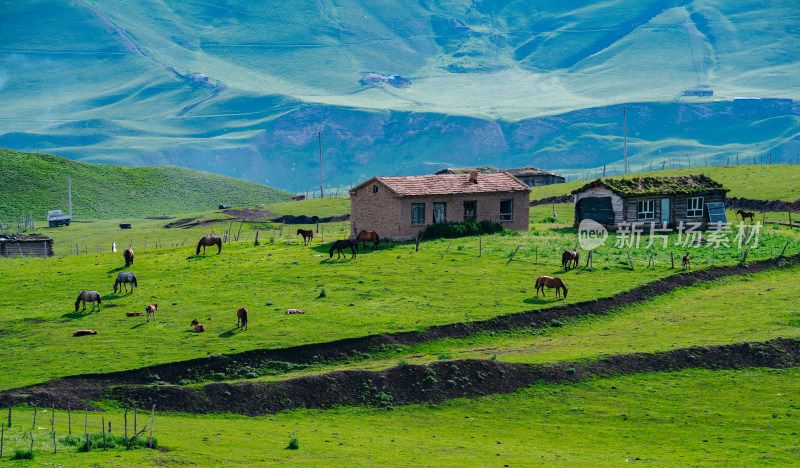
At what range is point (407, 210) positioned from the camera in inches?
2719

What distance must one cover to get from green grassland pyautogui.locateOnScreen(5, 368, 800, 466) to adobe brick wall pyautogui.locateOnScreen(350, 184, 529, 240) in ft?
116

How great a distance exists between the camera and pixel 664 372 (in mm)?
36312

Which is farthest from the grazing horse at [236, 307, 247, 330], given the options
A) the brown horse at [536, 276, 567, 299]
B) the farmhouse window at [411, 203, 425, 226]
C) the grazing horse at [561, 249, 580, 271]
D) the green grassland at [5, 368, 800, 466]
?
the farmhouse window at [411, 203, 425, 226]

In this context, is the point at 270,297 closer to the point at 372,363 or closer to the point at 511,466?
the point at 372,363

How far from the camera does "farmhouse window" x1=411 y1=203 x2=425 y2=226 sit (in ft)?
229

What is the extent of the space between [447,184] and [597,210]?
16.0 metres

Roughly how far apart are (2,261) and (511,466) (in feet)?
174

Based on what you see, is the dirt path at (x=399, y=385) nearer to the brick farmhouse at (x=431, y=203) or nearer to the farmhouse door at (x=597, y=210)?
the brick farmhouse at (x=431, y=203)

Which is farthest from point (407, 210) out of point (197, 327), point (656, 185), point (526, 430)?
point (526, 430)

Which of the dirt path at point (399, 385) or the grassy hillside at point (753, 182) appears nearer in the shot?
the dirt path at point (399, 385)

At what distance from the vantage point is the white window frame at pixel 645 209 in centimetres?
7719

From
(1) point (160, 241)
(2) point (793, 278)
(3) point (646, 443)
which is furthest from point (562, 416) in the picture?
(1) point (160, 241)

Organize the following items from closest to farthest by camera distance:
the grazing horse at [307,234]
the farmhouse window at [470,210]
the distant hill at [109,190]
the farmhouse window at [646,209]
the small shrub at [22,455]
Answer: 1. the small shrub at [22,455]
2. the grazing horse at [307,234]
3. the farmhouse window at [470,210]
4. the farmhouse window at [646,209]
5. the distant hill at [109,190]

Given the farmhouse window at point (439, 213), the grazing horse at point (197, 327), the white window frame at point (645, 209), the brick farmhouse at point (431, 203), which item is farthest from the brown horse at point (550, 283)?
the white window frame at point (645, 209)
